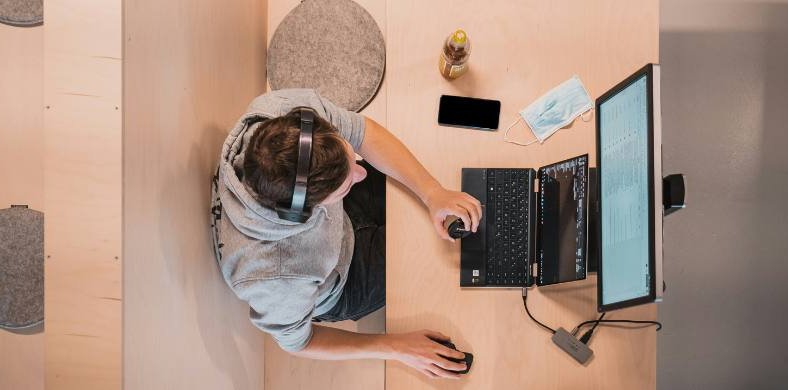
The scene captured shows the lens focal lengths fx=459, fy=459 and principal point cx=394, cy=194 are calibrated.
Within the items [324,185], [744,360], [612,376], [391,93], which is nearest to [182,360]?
[324,185]

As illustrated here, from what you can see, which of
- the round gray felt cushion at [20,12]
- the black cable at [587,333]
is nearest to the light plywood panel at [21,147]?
the round gray felt cushion at [20,12]

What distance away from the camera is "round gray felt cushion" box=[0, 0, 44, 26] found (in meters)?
1.36

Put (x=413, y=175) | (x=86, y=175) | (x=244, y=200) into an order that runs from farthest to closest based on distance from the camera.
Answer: (x=413, y=175), (x=244, y=200), (x=86, y=175)

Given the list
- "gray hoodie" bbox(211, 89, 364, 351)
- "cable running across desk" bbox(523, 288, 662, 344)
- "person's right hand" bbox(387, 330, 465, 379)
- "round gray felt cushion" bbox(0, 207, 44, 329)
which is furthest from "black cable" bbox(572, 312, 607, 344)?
"round gray felt cushion" bbox(0, 207, 44, 329)

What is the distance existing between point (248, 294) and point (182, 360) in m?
0.17

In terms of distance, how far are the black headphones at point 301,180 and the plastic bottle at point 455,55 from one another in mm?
396

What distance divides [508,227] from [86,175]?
84cm

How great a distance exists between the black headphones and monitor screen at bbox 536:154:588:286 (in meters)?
0.57

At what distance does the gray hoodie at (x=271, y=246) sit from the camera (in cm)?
86

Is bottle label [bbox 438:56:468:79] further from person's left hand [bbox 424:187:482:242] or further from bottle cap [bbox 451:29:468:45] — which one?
person's left hand [bbox 424:187:482:242]

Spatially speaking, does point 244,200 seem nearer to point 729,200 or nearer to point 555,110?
point 555,110

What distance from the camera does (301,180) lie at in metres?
0.76

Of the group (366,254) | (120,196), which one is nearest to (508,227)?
(366,254)

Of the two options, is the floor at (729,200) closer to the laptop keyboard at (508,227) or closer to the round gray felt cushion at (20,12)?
the laptop keyboard at (508,227)
